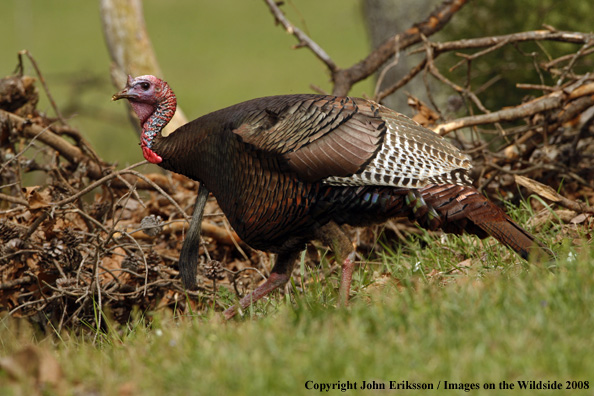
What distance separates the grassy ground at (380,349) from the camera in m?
2.45

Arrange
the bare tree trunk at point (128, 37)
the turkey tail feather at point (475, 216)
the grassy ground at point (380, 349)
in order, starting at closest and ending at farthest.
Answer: the grassy ground at point (380, 349)
the turkey tail feather at point (475, 216)
the bare tree trunk at point (128, 37)

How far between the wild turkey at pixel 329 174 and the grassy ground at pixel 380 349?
58 centimetres

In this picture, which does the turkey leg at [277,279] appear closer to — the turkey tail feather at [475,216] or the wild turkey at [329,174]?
the wild turkey at [329,174]

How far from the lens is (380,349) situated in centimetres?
263

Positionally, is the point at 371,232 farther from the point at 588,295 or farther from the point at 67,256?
the point at 588,295

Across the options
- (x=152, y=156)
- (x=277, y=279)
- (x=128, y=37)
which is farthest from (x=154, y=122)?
(x=128, y=37)

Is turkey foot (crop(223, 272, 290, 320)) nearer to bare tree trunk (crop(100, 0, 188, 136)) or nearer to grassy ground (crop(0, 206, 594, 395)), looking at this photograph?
grassy ground (crop(0, 206, 594, 395))

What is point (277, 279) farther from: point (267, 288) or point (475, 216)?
point (475, 216)

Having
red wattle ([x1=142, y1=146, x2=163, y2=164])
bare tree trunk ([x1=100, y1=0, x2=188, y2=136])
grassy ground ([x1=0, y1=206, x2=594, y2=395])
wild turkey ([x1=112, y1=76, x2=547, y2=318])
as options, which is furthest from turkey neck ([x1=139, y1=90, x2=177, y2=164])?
bare tree trunk ([x1=100, y1=0, x2=188, y2=136])

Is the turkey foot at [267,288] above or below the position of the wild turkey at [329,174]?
below

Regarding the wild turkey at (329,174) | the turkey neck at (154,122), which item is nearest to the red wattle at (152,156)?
the turkey neck at (154,122)

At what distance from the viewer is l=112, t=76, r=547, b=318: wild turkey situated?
3736mm

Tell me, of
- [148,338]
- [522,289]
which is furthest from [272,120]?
[522,289]

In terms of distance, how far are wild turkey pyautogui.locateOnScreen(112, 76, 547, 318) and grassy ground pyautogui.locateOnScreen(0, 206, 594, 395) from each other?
1.91 ft
